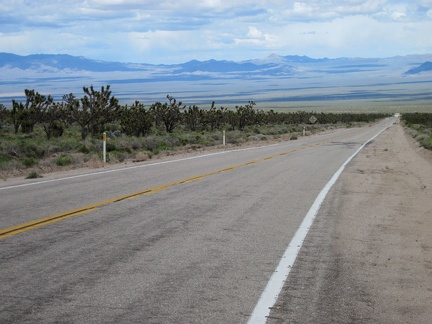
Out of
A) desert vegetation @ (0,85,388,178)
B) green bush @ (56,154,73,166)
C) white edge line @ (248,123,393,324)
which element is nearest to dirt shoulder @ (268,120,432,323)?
white edge line @ (248,123,393,324)

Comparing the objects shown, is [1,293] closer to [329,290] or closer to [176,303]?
[176,303]

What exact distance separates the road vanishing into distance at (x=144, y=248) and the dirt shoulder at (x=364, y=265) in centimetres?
35

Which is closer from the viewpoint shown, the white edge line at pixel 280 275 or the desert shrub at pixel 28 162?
the white edge line at pixel 280 275

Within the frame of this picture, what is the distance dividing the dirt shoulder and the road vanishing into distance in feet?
1.14

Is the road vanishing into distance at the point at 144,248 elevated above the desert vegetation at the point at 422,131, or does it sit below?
above

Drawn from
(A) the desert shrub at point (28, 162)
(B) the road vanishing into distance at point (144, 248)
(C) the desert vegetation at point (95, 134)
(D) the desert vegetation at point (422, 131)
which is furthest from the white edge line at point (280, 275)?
(D) the desert vegetation at point (422, 131)

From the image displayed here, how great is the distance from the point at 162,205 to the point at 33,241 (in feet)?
12.0

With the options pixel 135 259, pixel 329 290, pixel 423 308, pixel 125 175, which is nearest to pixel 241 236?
pixel 135 259

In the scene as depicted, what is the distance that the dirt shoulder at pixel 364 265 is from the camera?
5.91 metres

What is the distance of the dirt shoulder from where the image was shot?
5.91 m

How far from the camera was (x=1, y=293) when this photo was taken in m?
6.19

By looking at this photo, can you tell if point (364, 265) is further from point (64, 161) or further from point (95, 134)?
point (95, 134)

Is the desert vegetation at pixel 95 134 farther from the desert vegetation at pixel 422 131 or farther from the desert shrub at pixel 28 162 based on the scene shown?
the desert vegetation at pixel 422 131

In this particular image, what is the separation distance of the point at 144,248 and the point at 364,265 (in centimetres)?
267
